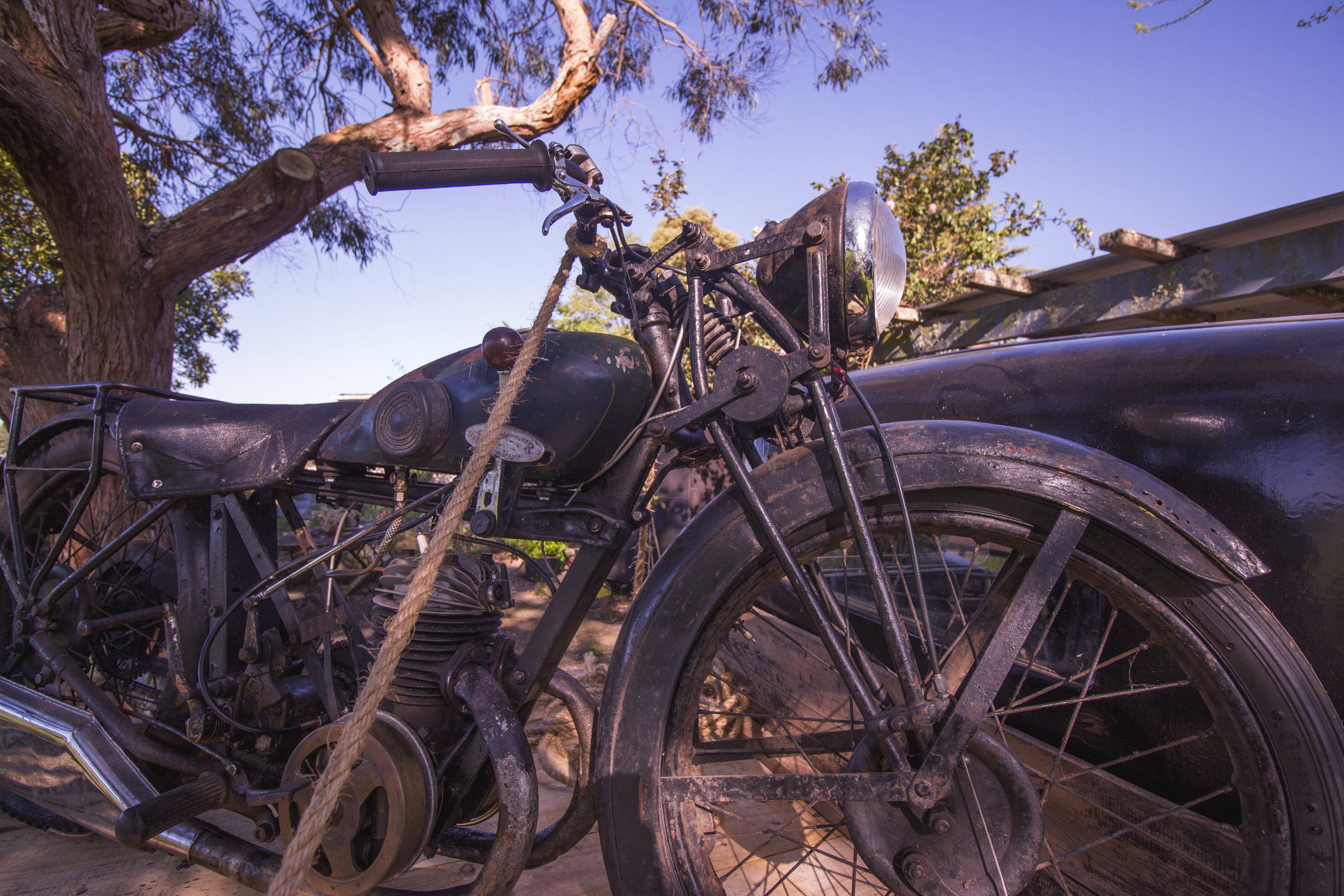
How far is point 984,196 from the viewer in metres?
8.54

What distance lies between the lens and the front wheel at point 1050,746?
1015 millimetres

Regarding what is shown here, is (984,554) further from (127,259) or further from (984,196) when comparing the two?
(984,196)

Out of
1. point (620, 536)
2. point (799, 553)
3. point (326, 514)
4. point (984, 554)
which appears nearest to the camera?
point (799, 553)

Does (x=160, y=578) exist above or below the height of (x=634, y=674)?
above

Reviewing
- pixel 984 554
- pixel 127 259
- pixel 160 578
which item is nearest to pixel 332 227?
pixel 127 259

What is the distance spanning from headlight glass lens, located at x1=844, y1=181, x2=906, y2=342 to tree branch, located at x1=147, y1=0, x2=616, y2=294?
5.44 meters

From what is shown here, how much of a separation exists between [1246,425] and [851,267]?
900 millimetres

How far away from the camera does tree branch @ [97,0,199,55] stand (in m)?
5.02

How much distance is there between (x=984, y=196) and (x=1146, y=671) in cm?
842

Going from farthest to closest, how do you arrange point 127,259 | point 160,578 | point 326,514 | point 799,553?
point 326,514 < point 127,259 < point 160,578 < point 799,553

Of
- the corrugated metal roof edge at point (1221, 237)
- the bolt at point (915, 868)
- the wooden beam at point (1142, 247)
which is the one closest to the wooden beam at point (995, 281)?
the corrugated metal roof edge at point (1221, 237)

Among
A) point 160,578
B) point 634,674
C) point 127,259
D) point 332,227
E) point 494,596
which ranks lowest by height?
point 634,674

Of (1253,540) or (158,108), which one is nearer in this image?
(1253,540)

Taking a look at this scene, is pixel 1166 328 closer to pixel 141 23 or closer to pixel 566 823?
pixel 566 823
